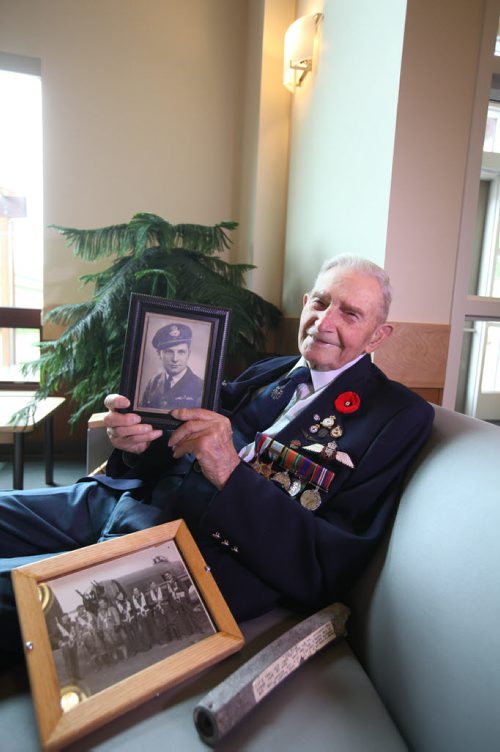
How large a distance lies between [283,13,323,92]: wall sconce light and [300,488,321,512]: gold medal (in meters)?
1.93

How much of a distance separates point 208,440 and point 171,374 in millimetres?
154

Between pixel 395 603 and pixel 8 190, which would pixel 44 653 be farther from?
pixel 8 190

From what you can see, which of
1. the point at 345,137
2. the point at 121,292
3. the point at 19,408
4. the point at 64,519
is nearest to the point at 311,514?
the point at 64,519

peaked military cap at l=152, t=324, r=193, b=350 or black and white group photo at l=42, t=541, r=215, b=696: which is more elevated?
peaked military cap at l=152, t=324, r=193, b=350

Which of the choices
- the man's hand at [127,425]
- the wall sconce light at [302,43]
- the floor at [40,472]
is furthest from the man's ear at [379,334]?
the floor at [40,472]

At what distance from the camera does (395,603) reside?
0.69m

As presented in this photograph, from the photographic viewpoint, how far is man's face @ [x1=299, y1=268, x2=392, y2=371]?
1.05 meters

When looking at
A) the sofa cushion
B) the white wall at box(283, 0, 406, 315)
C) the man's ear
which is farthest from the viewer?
the white wall at box(283, 0, 406, 315)

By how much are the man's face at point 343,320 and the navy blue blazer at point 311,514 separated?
0.41 ft

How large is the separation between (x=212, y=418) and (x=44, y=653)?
0.44 metres

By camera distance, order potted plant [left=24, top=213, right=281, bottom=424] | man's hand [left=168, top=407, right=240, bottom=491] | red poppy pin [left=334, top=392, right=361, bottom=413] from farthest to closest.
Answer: potted plant [left=24, top=213, right=281, bottom=424]
red poppy pin [left=334, top=392, right=361, bottom=413]
man's hand [left=168, top=407, right=240, bottom=491]

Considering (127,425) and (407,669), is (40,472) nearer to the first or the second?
(127,425)

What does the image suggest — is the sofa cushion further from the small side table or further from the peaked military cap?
the small side table

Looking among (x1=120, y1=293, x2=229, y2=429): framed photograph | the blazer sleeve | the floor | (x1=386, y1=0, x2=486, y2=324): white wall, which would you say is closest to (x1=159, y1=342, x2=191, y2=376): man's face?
(x1=120, y1=293, x2=229, y2=429): framed photograph
